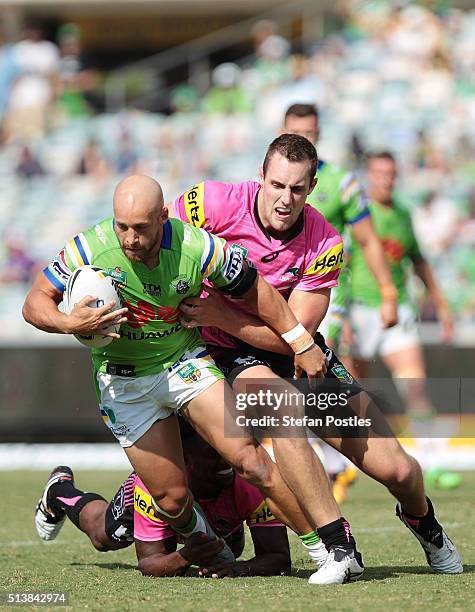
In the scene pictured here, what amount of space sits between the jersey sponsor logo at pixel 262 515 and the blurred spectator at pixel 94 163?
45.5 feet

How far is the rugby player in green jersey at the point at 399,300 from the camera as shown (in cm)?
1121

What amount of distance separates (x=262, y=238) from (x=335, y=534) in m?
1.57

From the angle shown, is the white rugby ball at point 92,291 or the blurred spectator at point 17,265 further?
the blurred spectator at point 17,265

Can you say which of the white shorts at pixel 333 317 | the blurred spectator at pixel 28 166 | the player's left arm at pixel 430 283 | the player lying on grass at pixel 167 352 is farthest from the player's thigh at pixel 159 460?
the blurred spectator at pixel 28 166

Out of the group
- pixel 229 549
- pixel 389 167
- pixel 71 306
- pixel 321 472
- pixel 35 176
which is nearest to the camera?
pixel 71 306

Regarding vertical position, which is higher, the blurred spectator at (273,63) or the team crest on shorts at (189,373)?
the blurred spectator at (273,63)

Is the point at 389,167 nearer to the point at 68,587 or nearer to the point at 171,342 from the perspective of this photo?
the point at 171,342

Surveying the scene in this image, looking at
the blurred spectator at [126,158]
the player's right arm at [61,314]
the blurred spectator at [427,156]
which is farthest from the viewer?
the blurred spectator at [126,158]

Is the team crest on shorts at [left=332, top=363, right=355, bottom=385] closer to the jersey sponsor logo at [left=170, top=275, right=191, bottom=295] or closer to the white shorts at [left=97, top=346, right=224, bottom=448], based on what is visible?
the white shorts at [left=97, top=346, right=224, bottom=448]

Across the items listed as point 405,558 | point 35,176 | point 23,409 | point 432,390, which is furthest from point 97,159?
point 405,558

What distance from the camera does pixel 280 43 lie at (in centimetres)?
2147

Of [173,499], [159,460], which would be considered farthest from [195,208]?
[173,499]

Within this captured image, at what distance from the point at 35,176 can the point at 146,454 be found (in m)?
14.6

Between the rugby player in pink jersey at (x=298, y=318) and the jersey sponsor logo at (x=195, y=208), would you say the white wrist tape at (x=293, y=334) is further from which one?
the jersey sponsor logo at (x=195, y=208)
